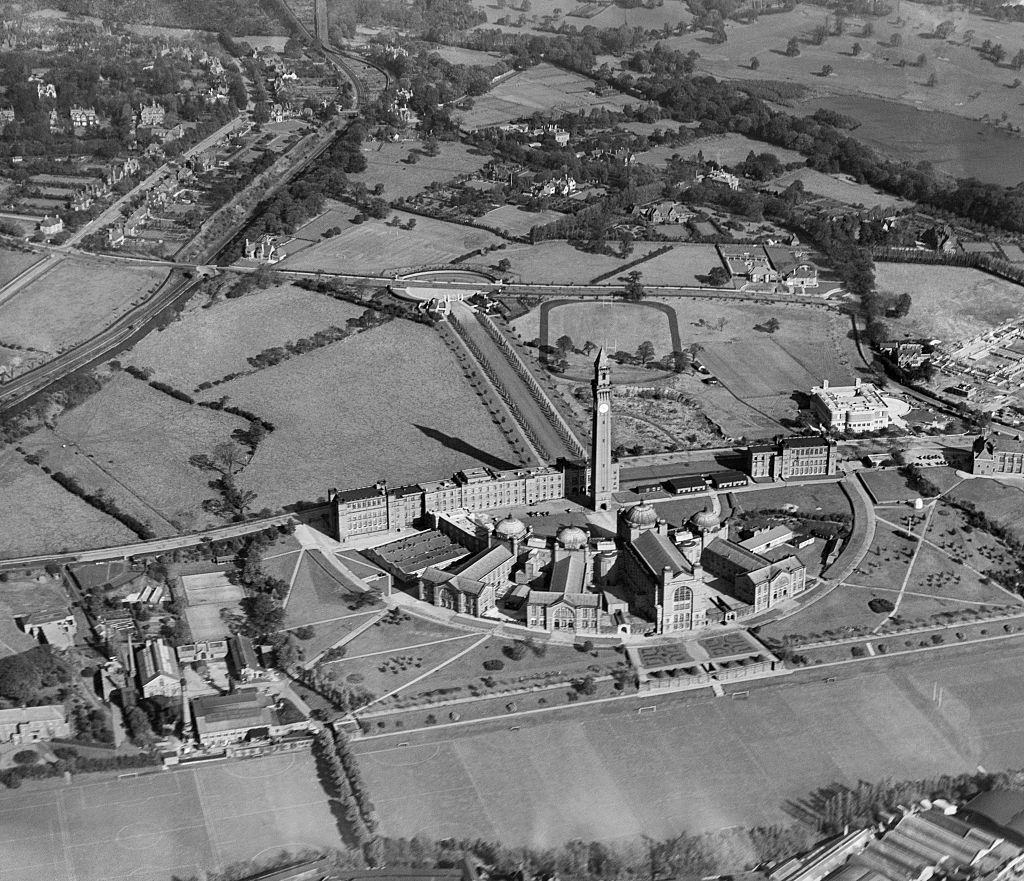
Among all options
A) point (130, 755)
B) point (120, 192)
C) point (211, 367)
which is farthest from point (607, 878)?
point (120, 192)

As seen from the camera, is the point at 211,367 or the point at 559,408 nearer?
the point at 559,408

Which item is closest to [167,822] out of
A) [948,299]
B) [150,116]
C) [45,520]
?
[45,520]

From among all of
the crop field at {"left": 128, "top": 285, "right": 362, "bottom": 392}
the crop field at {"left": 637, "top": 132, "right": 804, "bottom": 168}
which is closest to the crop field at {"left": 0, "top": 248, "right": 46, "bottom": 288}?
the crop field at {"left": 128, "top": 285, "right": 362, "bottom": 392}

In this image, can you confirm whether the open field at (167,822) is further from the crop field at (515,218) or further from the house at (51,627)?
the crop field at (515,218)

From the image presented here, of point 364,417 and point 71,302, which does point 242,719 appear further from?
point 71,302

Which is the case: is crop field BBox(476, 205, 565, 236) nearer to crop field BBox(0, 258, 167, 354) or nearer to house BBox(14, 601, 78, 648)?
crop field BBox(0, 258, 167, 354)

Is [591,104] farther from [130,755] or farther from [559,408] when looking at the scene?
[130,755]
